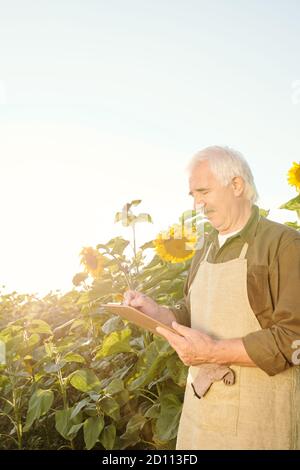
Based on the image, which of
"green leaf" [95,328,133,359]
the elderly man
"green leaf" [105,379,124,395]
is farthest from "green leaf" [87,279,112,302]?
the elderly man

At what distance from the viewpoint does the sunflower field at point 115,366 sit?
2.95 m

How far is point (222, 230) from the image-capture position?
2180 millimetres

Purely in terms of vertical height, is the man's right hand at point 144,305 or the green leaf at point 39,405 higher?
the man's right hand at point 144,305

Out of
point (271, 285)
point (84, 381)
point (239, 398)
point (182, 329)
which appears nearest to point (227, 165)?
point (271, 285)

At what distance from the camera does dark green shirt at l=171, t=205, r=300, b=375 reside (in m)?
1.88

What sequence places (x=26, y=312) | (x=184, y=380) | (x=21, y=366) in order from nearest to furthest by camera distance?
(x=184, y=380), (x=21, y=366), (x=26, y=312)

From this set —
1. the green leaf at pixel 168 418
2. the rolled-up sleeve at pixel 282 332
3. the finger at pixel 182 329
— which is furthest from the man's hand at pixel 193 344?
the green leaf at pixel 168 418

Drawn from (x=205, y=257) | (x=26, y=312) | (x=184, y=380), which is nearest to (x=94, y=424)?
(x=184, y=380)

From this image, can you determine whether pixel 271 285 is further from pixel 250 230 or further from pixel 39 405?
pixel 39 405

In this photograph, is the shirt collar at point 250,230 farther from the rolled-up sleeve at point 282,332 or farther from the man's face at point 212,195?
the rolled-up sleeve at point 282,332

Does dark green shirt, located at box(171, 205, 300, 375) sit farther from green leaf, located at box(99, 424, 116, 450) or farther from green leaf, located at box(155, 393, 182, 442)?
green leaf, located at box(99, 424, 116, 450)
